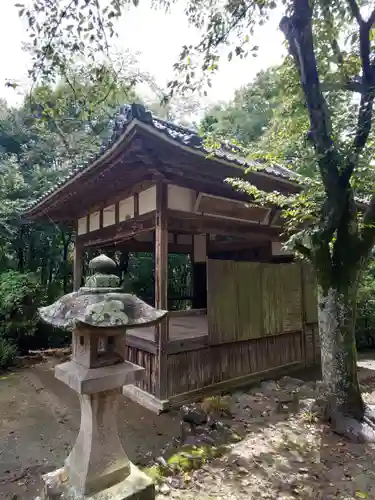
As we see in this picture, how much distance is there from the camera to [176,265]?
13.8 meters

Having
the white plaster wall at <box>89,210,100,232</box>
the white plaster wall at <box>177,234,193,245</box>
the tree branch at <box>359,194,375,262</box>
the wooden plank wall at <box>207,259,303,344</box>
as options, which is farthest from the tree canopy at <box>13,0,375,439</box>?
the white plaster wall at <box>177,234,193,245</box>

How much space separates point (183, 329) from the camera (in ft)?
22.6

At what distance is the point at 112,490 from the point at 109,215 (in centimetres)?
510

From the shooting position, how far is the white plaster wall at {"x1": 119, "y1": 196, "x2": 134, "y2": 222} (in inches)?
224

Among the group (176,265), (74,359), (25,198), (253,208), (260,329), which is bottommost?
(260,329)

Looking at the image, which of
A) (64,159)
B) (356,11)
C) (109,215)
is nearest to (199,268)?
(109,215)

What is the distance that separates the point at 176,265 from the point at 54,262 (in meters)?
4.93

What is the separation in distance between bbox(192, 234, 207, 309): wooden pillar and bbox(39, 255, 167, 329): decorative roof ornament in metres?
6.88

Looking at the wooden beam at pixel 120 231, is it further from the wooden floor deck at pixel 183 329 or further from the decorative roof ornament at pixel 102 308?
the decorative roof ornament at pixel 102 308

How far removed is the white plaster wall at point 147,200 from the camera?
5004 millimetres

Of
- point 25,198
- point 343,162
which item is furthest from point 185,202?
point 25,198

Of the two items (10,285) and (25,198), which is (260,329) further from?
(25,198)

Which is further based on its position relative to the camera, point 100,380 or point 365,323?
point 365,323

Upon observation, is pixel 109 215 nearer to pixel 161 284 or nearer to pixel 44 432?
pixel 161 284
